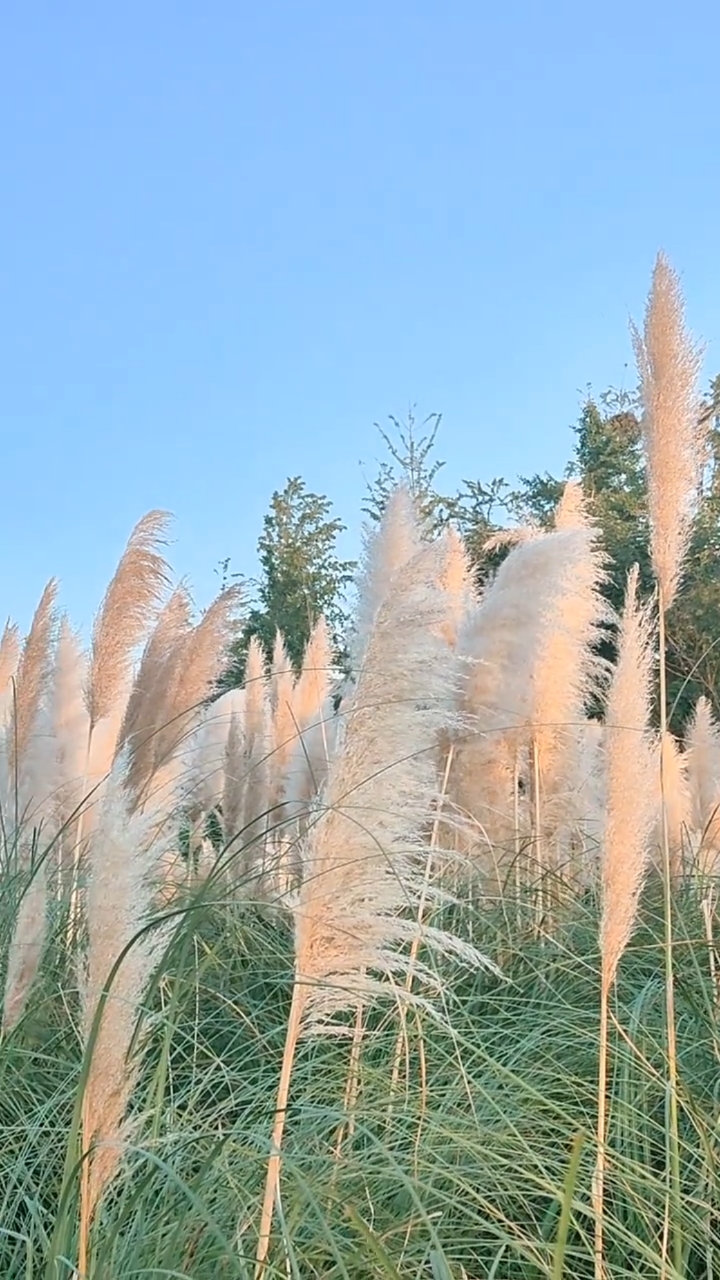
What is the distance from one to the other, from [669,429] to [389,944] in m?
1.32

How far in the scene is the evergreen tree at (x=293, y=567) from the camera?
1650 cm

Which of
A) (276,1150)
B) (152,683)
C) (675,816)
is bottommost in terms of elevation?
(276,1150)

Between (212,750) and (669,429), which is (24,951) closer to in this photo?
(669,429)

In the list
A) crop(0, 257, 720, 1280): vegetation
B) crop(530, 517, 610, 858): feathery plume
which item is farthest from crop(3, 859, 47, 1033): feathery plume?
crop(530, 517, 610, 858): feathery plume

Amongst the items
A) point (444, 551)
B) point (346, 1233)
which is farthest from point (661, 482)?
point (346, 1233)

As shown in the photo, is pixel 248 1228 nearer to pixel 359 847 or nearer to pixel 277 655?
pixel 359 847

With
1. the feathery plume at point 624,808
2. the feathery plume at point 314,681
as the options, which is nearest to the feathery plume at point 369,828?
the feathery plume at point 624,808

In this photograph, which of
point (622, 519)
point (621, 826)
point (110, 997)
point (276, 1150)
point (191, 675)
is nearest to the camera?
point (110, 997)

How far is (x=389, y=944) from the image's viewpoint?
7.38ft

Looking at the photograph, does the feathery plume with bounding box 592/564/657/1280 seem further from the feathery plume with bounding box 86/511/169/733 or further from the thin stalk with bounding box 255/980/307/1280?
the feathery plume with bounding box 86/511/169/733

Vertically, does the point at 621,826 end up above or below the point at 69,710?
below

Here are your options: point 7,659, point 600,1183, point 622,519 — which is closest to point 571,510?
point 7,659

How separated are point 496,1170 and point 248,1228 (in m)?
0.50

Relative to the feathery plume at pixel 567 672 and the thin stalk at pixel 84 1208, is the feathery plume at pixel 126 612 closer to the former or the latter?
the feathery plume at pixel 567 672
